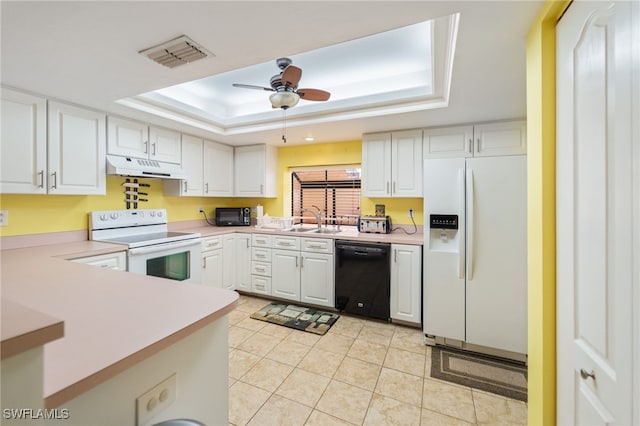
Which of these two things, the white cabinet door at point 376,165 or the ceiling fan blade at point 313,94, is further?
the white cabinet door at point 376,165

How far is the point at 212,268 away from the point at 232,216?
0.96 meters

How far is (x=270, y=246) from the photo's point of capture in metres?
3.54

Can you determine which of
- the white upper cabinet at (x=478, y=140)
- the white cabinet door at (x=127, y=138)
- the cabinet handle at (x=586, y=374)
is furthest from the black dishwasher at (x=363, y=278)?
the white cabinet door at (x=127, y=138)

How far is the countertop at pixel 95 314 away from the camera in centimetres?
58

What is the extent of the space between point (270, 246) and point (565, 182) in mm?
2982

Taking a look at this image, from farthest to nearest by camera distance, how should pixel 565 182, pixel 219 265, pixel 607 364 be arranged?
1. pixel 219 265
2. pixel 565 182
3. pixel 607 364

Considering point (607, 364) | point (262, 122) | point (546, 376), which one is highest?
point (262, 122)

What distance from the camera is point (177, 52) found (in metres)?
1.62

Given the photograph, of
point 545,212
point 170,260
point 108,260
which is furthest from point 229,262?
point 545,212

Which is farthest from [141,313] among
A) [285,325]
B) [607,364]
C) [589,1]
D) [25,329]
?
[285,325]

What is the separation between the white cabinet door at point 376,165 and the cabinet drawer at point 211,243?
6.30ft

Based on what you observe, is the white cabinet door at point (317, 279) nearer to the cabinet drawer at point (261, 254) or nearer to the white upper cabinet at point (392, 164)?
the cabinet drawer at point (261, 254)

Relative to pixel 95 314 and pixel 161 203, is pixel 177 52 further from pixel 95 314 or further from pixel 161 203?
pixel 161 203

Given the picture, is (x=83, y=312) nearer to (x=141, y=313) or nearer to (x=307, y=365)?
(x=141, y=313)
